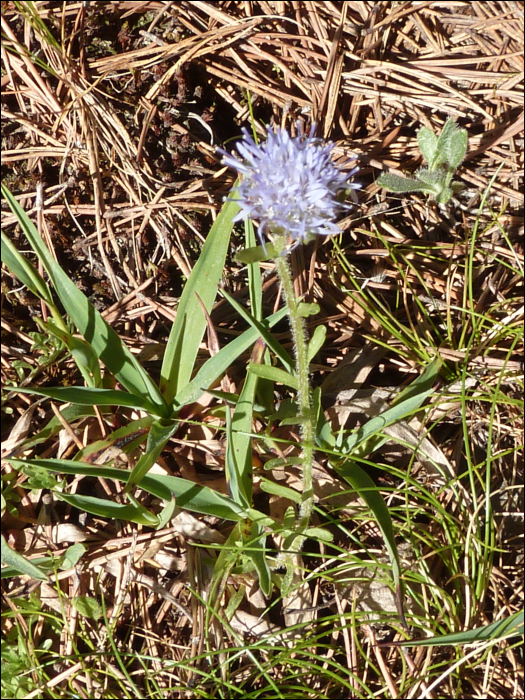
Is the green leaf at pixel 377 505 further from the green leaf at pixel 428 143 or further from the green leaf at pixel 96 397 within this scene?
the green leaf at pixel 428 143

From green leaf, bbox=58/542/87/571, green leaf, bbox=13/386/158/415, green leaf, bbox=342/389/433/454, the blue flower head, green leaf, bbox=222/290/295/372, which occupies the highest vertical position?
the blue flower head

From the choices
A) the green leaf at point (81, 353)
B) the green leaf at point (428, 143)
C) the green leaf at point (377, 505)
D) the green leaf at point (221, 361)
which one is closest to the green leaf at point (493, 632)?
the green leaf at point (377, 505)

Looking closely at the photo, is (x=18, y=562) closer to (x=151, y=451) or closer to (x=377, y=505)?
(x=151, y=451)

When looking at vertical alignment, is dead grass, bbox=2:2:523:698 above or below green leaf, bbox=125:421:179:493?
above

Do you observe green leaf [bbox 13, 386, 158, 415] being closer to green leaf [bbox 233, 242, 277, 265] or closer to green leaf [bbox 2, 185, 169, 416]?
green leaf [bbox 2, 185, 169, 416]

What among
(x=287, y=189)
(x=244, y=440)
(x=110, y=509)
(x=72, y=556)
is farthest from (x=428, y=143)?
(x=72, y=556)

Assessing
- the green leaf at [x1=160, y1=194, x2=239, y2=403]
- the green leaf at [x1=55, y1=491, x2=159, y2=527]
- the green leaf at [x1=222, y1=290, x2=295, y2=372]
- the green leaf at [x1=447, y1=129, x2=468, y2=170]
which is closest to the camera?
the green leaf at [x1=222, y1=290, x2=295, y2=372]

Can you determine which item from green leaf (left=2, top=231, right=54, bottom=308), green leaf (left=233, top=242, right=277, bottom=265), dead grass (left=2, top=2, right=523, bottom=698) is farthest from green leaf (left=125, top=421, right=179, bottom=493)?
green leaf (left=233, top=242, right=277, bottom=265)
